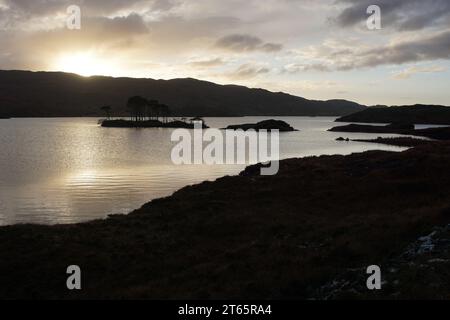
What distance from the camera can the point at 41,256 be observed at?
25891 mm

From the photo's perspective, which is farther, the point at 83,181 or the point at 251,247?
the point at 83,181

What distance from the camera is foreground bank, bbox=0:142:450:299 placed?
18250 mm

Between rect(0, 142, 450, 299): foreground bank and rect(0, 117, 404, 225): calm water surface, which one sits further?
rect(0, 117, 404, 225): calm water surface

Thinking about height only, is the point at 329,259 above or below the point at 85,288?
above

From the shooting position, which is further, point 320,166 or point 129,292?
point 320,166

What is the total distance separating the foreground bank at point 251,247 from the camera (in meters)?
18.2

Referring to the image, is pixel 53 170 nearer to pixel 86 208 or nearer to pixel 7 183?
pixel 7 183

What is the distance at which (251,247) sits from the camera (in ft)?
83.8

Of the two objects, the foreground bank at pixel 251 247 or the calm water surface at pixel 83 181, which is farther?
the calm water surface at pixel 83 181

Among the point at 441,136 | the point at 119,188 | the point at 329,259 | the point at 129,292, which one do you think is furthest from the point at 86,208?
the point at 441,136

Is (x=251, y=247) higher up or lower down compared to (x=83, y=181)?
lower down
